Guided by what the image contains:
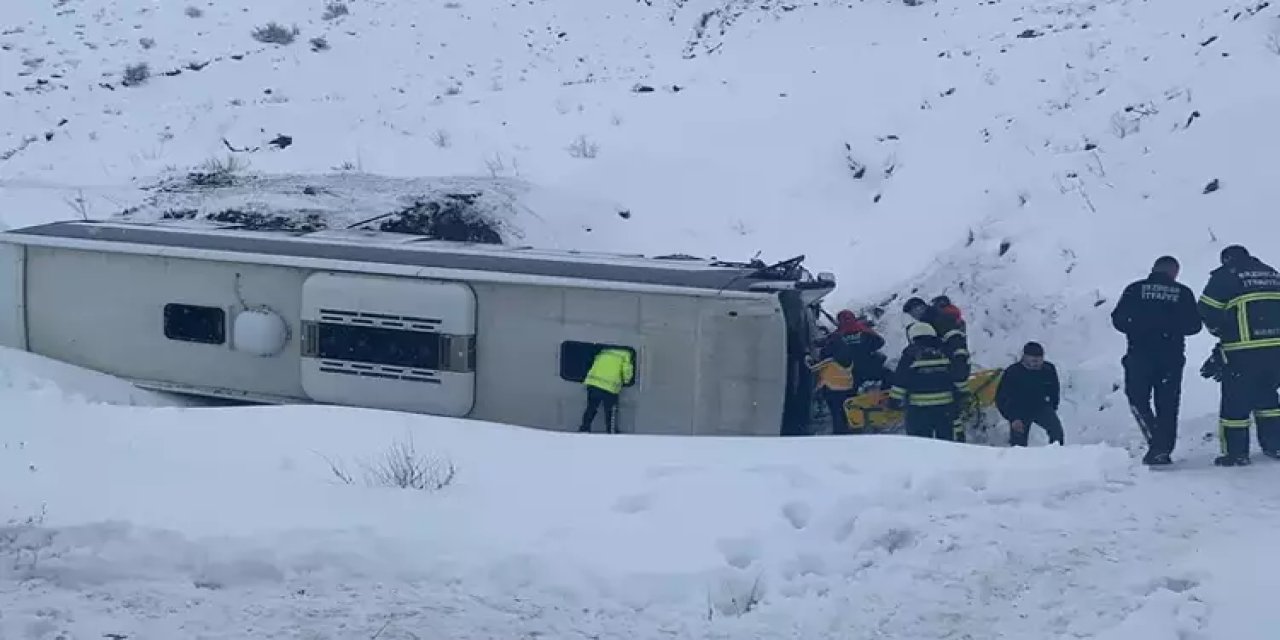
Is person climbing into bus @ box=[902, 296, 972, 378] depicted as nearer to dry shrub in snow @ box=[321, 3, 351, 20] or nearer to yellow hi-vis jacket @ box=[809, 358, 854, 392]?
yellow hi-vis jacket @ box=[809, 358, 854, 392]

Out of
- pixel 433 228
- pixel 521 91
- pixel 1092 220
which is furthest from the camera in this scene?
pixel 521 91

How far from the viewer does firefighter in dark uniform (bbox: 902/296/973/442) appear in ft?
35.7

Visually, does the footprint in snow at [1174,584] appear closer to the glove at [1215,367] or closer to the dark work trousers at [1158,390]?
the dark work trousers at [1158,390]

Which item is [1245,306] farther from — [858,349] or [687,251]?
[687,251]

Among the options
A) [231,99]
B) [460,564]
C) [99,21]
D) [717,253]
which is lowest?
[460,564]

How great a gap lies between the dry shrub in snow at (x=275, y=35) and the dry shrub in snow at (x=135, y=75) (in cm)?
246

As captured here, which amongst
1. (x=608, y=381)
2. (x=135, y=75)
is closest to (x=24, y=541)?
(x=608, y=381)

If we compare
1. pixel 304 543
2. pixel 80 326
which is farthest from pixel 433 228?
pixel 304 543

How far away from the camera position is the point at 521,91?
22281 mm

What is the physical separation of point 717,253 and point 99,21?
17173 mm

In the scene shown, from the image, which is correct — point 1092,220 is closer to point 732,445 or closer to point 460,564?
point 732,445

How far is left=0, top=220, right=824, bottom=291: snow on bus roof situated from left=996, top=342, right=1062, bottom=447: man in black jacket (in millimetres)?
2070

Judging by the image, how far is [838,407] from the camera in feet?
37.5

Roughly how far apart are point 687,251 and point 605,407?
648cm
